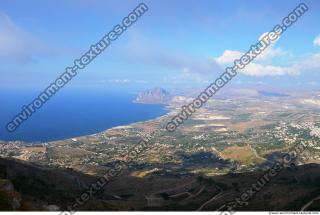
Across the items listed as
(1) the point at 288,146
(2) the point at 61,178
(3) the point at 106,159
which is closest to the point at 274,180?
(2) the point at 61,178

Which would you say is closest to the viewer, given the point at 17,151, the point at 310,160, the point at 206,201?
the point at 206,201

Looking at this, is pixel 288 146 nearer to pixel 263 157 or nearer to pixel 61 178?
pixel 263 157

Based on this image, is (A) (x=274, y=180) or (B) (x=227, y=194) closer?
(B) (x=227, y=194)

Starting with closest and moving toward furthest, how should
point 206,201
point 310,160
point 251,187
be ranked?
point 206,201
point 251,187
point 310,160

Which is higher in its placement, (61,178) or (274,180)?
(61,178)

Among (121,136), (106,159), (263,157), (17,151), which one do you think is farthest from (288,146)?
(17,151)

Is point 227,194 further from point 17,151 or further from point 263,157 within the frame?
point 17,151

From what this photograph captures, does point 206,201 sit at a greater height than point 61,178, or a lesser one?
lesser

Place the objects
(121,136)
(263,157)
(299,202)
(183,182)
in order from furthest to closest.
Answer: (121,136) → (263,157) → (183,182) → (299,202)

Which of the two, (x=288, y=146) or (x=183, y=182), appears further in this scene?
(x=288, y=146)
